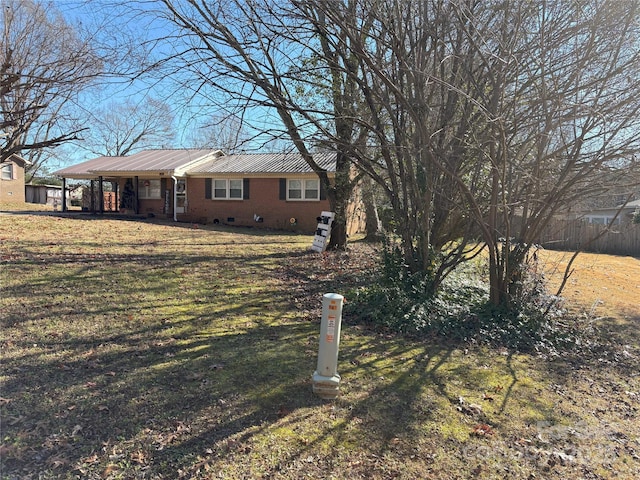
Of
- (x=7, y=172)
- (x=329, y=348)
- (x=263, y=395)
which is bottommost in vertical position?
(x=263, y=395)

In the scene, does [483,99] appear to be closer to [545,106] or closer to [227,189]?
[545,106]

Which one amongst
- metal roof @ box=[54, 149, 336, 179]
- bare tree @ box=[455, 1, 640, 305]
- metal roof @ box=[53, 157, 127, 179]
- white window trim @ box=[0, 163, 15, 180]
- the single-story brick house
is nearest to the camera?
bare tree @ box=[455, 1, 640, 305]

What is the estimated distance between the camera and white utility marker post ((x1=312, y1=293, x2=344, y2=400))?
3854 mm

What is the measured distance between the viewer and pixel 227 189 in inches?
877

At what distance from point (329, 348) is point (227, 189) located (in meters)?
19.3

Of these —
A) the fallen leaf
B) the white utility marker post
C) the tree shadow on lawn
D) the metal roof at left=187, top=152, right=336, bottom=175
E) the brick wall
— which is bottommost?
the fallen leaf

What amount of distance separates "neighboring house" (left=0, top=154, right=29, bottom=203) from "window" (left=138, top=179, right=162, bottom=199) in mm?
12327

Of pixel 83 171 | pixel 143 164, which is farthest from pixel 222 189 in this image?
pixel 83 171

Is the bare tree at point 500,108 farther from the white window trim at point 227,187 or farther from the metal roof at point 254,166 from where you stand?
the white window trim at point 227,187

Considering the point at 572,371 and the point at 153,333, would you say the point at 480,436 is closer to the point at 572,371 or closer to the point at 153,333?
the point at 572,371

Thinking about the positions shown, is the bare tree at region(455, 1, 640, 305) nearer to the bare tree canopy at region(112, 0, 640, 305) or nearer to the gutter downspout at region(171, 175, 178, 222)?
the bare tree canopy at region(112, 0, 640, 305)

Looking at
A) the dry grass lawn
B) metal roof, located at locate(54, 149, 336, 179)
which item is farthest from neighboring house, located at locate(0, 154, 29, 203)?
the dry grass lawn

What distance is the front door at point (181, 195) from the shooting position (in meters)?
23.0

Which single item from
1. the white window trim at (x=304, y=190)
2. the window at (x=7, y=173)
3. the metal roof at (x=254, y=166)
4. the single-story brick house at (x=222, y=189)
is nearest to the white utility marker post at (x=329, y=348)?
the single-story brick house at (x=222, y=189)
